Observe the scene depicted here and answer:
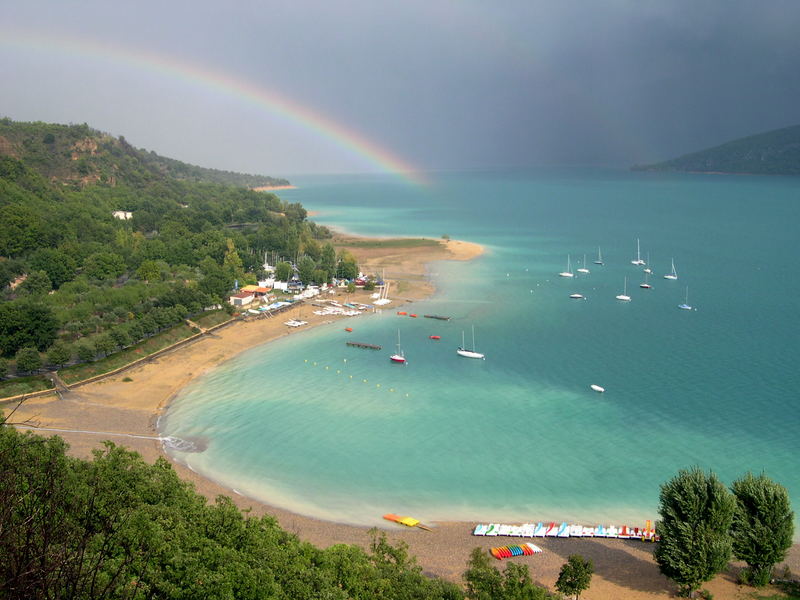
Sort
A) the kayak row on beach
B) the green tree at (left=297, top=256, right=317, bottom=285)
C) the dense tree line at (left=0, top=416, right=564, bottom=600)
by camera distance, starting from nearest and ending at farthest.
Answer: the dense tree line at (left=0, top=416, right=564, bottom=600)
the kayak row on beach
the green tree at (left=297, top=256, right=317, bottom=285)

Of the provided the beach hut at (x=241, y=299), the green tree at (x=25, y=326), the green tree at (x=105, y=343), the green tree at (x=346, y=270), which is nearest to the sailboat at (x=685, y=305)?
the green tree at (x=346, y=270)

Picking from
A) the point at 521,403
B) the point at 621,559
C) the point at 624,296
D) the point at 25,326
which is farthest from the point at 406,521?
the point at 624,296

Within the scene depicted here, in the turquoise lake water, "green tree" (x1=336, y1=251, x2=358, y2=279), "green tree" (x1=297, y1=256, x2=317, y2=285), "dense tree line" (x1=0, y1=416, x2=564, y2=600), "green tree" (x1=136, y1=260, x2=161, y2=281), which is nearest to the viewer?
"dense tree line" (x1=0, y1=416, x2=564, y2=600)

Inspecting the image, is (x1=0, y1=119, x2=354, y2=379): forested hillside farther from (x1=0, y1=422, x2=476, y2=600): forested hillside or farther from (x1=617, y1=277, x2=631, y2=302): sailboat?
(x1=617, y1=277, x2=631, y2=302): sailboat

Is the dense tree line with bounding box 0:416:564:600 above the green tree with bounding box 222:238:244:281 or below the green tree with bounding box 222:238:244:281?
below

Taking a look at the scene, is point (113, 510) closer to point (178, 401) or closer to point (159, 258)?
point (178, 401)

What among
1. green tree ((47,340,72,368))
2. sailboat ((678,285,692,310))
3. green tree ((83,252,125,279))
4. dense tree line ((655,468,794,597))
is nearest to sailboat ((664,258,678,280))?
sailboat ((678,285,692,310))
